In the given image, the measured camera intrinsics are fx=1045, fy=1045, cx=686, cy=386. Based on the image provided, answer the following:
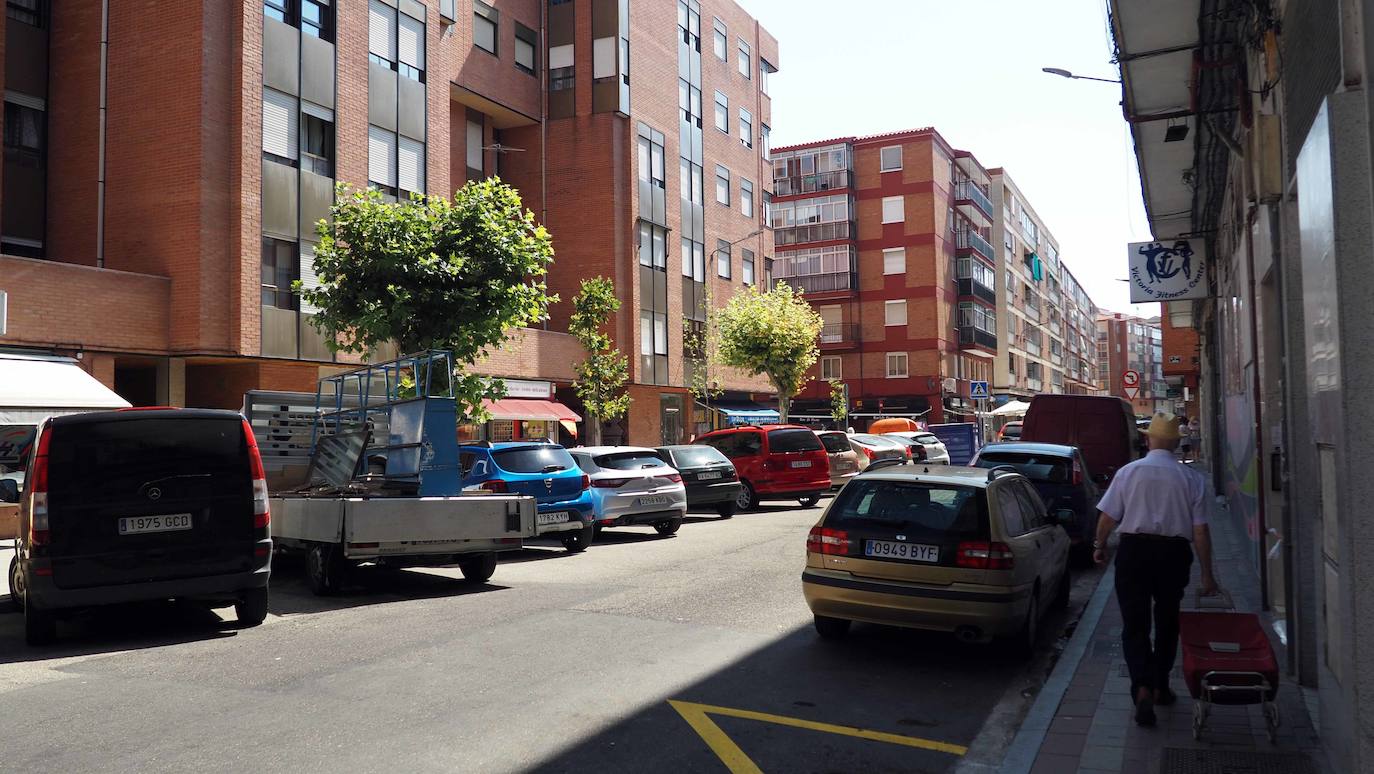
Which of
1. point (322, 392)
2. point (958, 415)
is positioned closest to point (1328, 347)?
point (322, 392)

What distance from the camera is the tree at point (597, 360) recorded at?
104 feet

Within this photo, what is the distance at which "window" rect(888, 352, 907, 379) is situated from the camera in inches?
→ 2425

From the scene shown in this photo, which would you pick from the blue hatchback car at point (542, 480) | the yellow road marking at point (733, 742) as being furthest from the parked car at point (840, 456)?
the yellow road marking at point (733, 742)

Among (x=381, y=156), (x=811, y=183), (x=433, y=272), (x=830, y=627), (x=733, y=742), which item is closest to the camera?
(x=733, y=742)

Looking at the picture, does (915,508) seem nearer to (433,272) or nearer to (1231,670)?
(1231,670)

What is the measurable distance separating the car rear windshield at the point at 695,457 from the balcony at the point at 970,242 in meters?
49.6

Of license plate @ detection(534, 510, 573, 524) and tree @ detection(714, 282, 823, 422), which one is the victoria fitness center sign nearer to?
license plate @ detection(534, 510, 573, 524)

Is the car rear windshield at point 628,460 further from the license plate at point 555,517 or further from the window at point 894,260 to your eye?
the window at point 894,260

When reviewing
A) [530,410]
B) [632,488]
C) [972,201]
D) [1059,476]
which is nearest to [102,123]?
[530,410]

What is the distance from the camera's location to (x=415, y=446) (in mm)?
11711

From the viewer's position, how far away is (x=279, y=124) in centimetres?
2308

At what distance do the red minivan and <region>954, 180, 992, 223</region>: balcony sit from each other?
4913 cm

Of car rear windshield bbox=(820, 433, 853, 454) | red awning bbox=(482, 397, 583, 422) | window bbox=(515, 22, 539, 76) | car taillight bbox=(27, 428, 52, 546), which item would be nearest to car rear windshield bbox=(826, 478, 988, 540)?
car taillight bbox=(27, 428, 52, 546)

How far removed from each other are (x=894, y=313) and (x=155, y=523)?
56.3m
